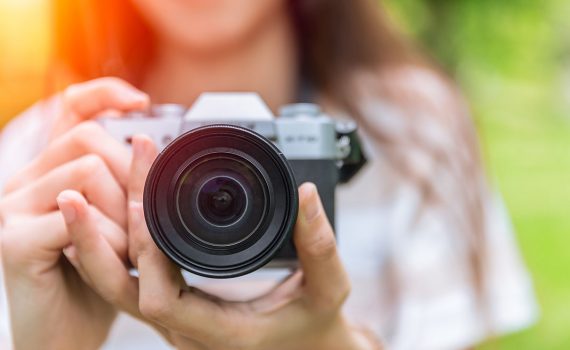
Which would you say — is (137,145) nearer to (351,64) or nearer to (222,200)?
(222,200)

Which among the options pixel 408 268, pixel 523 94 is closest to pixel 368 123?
pixel 408 268

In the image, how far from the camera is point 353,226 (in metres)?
1.05

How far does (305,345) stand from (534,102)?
3.67 m

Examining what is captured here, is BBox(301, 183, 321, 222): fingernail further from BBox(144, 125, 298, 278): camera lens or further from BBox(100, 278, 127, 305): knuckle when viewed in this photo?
BBox(100, 278, 127, 305): knuckle

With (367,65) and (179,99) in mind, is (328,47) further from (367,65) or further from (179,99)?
(179,99)

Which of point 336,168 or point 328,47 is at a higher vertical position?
point 328,47

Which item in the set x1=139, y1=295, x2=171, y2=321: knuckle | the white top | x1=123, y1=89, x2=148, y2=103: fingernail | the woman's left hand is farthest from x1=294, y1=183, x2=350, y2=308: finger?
the white top

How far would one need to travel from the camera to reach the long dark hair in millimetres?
1050

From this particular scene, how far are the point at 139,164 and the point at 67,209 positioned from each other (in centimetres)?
6

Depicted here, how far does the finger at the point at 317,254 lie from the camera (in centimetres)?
53

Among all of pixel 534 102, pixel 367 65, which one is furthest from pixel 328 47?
pixel 534 102

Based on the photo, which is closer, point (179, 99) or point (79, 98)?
point (79, 98)

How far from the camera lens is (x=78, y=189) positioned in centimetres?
60

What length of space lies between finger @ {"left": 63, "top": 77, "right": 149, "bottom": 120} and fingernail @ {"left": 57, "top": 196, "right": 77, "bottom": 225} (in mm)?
151
